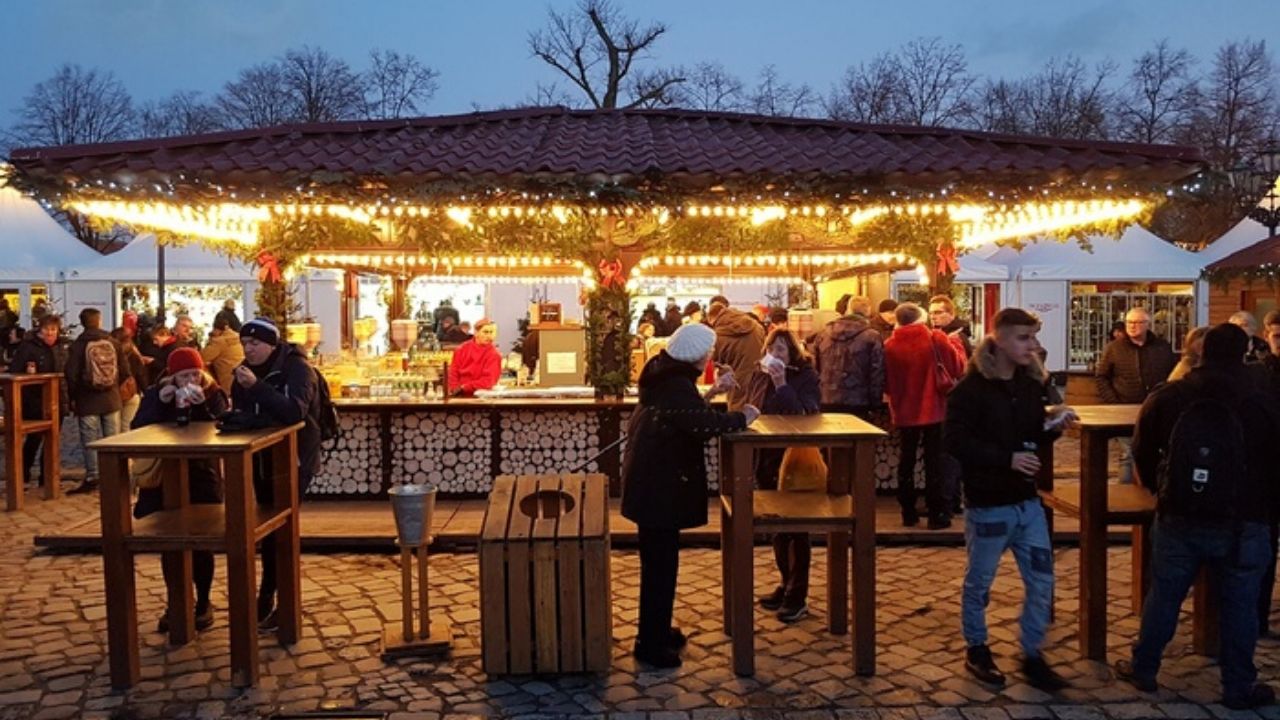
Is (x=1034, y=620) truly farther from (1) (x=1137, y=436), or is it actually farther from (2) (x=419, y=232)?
(2) (x=419, y=232)

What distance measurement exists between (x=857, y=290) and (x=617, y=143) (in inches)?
288

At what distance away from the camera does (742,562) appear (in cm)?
478

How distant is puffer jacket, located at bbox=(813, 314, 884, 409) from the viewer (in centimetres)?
774

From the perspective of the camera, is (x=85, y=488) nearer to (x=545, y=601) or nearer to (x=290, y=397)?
(x=290, y=397)

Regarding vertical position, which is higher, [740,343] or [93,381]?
[740,343]

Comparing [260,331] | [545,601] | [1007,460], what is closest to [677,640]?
[545,601]

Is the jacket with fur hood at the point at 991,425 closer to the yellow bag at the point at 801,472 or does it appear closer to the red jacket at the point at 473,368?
the yellow bag at the point at 801,472

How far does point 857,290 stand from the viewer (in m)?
14.9

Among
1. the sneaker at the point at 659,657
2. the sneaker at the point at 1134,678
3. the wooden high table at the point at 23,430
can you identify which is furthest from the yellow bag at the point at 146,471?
the sneaker at the point at 1134,678

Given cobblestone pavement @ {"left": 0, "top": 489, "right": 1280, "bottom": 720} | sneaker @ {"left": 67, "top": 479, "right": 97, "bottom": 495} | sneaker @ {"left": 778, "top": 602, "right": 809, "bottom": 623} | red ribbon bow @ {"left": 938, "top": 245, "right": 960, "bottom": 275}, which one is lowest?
cobblestone pavement @ {"left": 0, "top": 489, "right": 1280, "bottom": 720}

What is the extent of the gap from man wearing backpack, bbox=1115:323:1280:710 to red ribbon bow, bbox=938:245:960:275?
19.6 ft

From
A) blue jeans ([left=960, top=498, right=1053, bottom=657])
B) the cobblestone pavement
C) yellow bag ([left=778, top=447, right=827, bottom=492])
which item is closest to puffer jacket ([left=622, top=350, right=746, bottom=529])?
the cobblestone pavement

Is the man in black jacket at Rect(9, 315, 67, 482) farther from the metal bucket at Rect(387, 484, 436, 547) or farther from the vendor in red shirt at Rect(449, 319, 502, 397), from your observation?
the metal bucket at Rect(387, 484, 436, 547)

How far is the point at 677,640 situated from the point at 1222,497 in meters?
2.50
